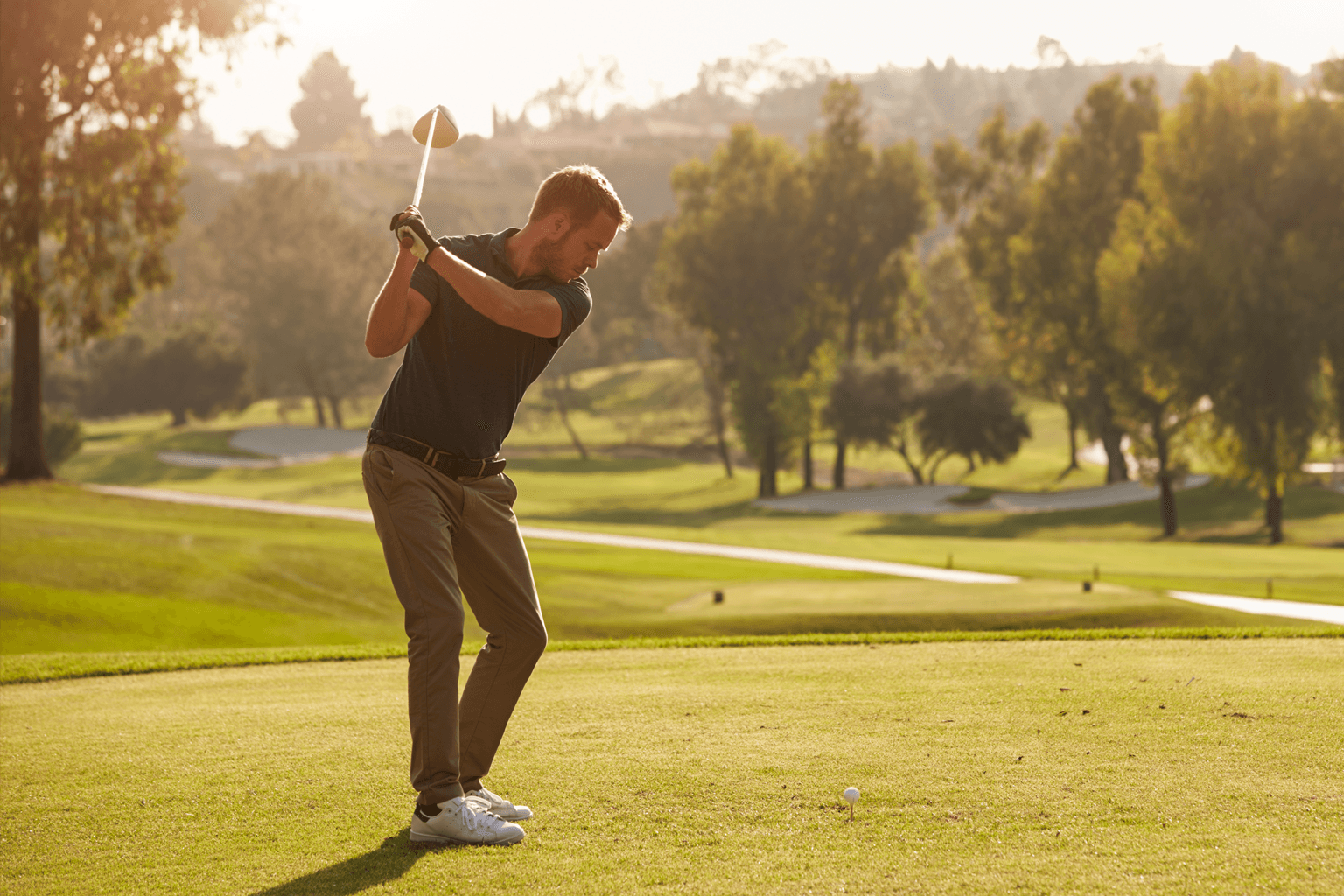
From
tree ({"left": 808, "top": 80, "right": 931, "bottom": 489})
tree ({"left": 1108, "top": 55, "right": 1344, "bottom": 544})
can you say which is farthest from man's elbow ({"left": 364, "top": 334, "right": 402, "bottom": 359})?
tree ({"left": 808, "top": 80, "right": 931, "bottom": 489})

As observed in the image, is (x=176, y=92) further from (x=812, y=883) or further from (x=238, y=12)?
(x=812, y=883)

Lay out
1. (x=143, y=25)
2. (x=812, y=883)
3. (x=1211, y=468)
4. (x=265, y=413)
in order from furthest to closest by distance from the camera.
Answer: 1. (x=265, y=413)
2. (x=1211, y=468)
3. (x=143, y=25)
4. (x=812, y=883)

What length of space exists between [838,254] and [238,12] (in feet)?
115

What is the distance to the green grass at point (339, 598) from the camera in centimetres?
1448

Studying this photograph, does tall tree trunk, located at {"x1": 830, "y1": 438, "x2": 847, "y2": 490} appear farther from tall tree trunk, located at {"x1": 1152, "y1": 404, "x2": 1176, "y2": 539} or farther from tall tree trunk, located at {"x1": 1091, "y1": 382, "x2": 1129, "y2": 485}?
tall tree trunk, located at {"x1": 1152, "y1": 404, "x2": 1176, "y2": 539}

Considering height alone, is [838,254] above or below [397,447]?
above

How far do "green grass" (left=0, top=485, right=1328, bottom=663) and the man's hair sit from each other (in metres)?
10.3

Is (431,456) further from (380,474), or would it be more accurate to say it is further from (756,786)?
(756,786)

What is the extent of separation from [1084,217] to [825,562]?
2829 cm

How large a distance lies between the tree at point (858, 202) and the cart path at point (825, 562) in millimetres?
28873

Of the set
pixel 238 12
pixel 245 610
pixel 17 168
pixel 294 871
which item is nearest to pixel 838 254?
pixel 238 12

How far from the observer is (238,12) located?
27484mm

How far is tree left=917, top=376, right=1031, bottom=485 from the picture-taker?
181 ft

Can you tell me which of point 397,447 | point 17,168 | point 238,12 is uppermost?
point 238,12
